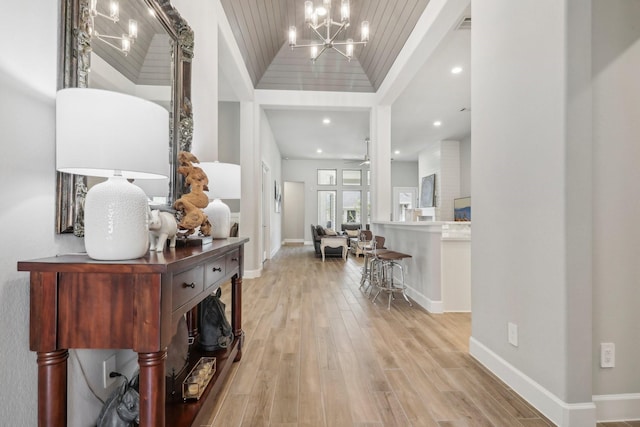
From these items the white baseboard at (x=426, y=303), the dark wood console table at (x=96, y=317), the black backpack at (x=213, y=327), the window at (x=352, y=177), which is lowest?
the white baseboard at (x=426, y=303)

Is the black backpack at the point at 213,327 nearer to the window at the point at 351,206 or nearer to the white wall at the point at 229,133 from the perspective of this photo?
the white wall at the point at 229,133

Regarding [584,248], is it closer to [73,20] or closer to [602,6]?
[602,6]

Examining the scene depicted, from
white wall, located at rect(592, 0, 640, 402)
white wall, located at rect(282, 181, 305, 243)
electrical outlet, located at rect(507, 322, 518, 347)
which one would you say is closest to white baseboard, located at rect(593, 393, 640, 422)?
white wall, located at rect(592, 0, 640, 402)

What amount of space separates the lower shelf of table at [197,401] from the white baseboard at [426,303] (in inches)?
88.1

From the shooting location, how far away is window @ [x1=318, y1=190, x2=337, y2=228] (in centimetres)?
1129

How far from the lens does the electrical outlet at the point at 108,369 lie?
1391 mm

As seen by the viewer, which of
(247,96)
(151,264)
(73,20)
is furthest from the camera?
(247,96)

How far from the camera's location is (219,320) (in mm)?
2045

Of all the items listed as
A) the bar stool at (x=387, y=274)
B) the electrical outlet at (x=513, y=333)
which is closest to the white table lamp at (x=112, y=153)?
the electrical outlet at (x=513, y=333)

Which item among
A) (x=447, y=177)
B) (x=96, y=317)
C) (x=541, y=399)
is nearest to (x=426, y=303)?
(x=541, y=399)

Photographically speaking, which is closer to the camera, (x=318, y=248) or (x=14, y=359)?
(x=14, y=359)

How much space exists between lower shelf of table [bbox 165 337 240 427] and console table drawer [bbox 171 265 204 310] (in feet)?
1.88

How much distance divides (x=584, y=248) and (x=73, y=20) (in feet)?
7.97

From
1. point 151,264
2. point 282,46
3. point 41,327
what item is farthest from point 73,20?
point 282,46
